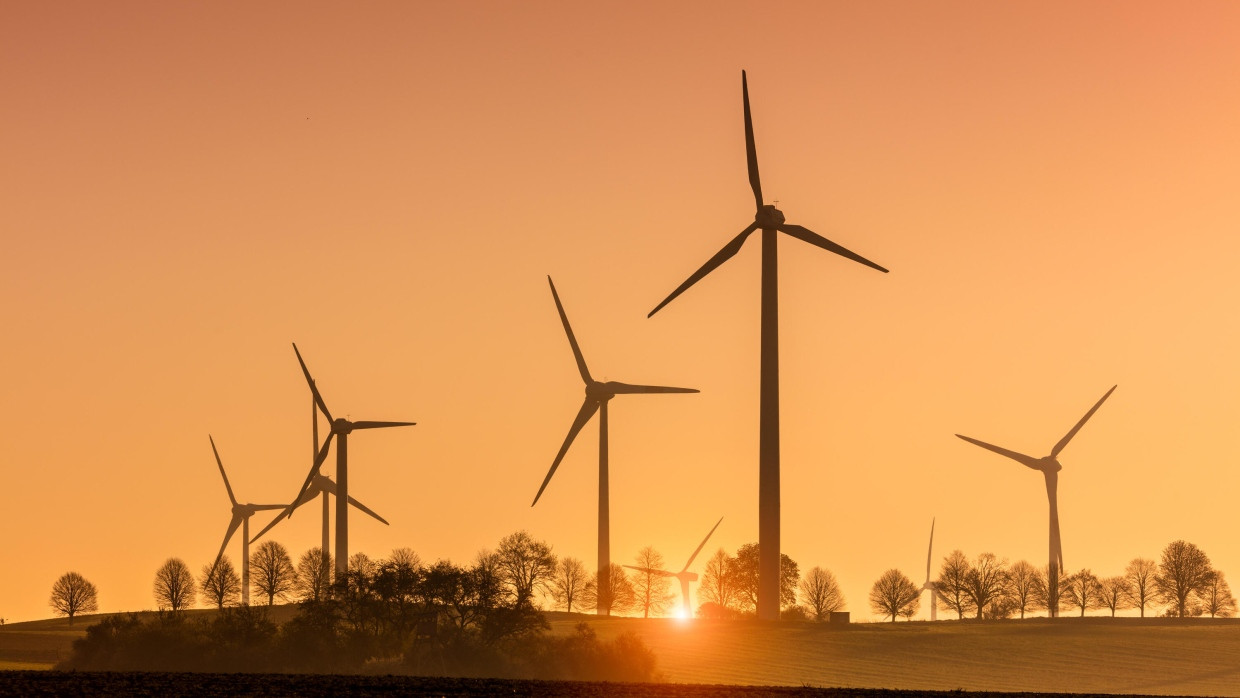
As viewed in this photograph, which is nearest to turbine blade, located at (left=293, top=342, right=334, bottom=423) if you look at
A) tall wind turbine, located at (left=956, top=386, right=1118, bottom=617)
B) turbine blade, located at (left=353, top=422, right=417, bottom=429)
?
turbine blade, located at (left=353, top=422, right=417, bottom=429)

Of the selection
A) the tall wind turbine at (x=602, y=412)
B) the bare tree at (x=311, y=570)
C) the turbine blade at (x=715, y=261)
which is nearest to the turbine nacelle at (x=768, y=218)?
the turbine blade at (x=715, y=261)

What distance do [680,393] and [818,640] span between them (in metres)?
25.6

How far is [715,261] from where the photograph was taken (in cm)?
12112

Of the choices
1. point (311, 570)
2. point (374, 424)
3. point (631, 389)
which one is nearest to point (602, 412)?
point (631, 389)

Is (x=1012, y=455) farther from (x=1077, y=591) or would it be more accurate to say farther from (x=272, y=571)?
(x=272, y=571)

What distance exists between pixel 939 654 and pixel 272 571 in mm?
91013

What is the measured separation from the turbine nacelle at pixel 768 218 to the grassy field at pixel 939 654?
95.6ft

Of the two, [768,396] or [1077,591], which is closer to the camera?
[768,396]

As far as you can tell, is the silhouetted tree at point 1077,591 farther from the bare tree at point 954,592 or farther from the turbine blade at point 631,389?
the turbine blade at point 631,389

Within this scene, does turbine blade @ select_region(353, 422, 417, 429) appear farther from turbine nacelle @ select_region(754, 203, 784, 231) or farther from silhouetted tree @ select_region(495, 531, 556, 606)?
turbine nacelle @ select_region(754, 203, 784, 231)

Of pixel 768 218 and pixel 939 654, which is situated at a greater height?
pixel 768 218

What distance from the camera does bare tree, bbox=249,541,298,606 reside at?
189875 mm

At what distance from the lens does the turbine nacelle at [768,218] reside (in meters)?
125

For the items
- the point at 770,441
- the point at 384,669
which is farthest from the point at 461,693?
the point at 770,441
